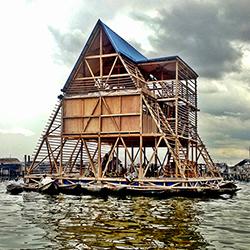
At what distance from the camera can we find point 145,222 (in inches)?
586

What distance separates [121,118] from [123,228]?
59.6ft

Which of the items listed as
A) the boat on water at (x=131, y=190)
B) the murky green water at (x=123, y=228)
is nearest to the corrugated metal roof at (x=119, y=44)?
the boat on water at (x=131, y=190)

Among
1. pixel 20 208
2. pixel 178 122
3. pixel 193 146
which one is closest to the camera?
pixel 20 208

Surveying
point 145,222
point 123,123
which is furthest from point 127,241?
point 123,123

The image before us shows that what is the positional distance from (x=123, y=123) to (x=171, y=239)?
64.8 feet

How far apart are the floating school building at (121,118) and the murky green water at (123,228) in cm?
973

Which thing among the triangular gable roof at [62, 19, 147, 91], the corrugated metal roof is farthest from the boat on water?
the corrugated metal roof

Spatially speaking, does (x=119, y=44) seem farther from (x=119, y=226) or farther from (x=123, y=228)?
(x=123, y=228)

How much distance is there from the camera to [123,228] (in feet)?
44.4

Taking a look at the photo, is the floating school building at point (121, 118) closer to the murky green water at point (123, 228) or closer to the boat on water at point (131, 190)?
the boat on water at point (131, 190)

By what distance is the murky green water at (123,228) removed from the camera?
1123 cm

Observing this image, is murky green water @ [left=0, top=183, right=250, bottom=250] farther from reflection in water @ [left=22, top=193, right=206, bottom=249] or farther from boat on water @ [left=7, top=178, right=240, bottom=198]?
boat on water @ [left=7, top=178, right=240, bottom=198]

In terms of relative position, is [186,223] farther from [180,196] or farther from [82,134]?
[82,134]

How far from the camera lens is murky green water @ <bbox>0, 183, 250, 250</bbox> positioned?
11.2 m
